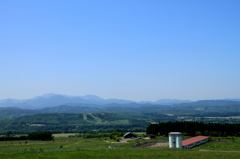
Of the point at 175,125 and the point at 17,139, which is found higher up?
the point at 175,125

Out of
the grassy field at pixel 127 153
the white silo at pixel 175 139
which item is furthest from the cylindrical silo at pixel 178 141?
the grassy field at pixel 127 153

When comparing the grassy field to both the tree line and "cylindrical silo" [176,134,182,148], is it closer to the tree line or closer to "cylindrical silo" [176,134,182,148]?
"cylindrical silo" [176,134,182,148]

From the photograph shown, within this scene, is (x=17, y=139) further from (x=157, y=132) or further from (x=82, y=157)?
(x=82, y=157)

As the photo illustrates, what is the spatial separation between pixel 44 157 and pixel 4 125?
17012cm

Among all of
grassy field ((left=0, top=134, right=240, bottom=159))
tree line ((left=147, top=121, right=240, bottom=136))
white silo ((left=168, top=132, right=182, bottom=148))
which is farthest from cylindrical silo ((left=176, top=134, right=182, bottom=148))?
tree line ((left=147, top=121, right=240, bottom=136))

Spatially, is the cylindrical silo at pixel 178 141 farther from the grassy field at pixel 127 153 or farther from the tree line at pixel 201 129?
the tree line at pixel 201 129

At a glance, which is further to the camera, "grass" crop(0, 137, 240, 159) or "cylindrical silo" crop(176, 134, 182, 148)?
"cylindrical silo" crop(176, 134, 182, 148)

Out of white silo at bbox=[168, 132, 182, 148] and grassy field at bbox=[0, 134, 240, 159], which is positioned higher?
white silo at bbox=[168, 132, 182, 148]

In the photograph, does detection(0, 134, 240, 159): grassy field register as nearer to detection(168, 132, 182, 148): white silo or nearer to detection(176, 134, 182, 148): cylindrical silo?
detection(176, 134, 182, 148): cylindrical silo

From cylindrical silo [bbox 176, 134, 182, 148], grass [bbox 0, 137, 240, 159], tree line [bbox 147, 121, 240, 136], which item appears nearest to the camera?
grass [bbox 0, 137, 240, 159]

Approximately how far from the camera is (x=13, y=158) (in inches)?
1358

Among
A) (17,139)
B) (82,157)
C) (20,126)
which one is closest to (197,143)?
(82,157)

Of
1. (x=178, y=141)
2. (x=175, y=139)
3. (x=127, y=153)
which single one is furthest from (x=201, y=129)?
(x=127, y=153)

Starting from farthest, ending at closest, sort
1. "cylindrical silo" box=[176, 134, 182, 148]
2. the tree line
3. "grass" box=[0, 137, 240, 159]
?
the tree line
"cylindrical silo" box=[176, 134, 182, 148]
"grass" box=[0, 137, 240, 159]
